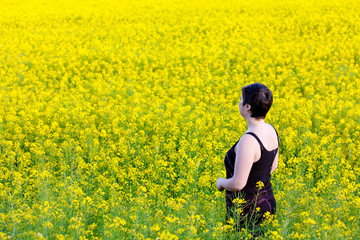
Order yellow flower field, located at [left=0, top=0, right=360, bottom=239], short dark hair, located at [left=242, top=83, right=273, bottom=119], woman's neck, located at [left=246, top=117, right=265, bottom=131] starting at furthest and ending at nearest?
yellow flower field, located at [left=0, top=0, right=360, bottom=239], woman's neck, located at [left=246, top=117, right=265, bottom=131], short dark hair, located at [left=242, top=83, right=273, bottom=119]

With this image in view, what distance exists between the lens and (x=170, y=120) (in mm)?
6613

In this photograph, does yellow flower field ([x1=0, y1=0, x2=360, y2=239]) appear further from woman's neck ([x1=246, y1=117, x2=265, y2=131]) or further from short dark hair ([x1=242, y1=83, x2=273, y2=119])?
short dark hair ([x1=242, y1=83, x2=273, y2=119])

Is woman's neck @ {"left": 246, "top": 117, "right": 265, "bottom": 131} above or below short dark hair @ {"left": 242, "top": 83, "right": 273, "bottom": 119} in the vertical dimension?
below

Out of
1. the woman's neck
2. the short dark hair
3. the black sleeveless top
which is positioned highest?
the short dark hair

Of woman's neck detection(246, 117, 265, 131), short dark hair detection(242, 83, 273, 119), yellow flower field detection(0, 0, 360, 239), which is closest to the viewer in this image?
short dark hair detection(242, 83, 273, 119)

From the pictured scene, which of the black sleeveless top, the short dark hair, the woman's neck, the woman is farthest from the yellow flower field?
the short dark hair

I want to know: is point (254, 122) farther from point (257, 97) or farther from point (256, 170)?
point (256, 170)

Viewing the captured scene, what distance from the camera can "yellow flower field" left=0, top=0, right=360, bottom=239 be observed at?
12.7 feet

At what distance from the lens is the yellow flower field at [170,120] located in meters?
3.88

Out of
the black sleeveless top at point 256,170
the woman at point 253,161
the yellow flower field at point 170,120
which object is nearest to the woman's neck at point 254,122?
the woman at point 253,161

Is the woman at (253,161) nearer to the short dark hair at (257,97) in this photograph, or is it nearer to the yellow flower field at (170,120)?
the short dark hair at (257,97)

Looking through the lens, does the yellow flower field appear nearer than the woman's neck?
No

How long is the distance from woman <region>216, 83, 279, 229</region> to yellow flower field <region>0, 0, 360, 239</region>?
20 centimetres

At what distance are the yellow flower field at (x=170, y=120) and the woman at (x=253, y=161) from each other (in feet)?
0.65
